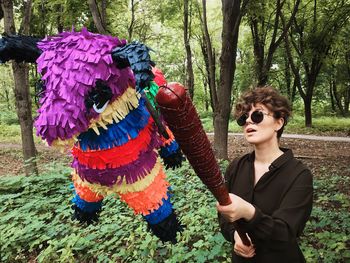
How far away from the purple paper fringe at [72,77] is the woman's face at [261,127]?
0.61 metres

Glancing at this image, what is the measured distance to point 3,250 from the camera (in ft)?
11.4

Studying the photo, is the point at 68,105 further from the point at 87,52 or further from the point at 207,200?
the point at 207,200

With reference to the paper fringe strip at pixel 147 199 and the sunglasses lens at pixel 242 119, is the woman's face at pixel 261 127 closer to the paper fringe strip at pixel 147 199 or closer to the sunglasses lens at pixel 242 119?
the sunglasses lens at pixel 242 119

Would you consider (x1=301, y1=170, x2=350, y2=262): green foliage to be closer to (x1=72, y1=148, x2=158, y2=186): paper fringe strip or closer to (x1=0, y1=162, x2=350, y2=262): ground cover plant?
(x1=0, y1=162, x2=350, y2=262): ground cover plant

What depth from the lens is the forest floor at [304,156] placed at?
6555 mm

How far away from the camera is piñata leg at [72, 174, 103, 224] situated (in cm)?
Answer: 190

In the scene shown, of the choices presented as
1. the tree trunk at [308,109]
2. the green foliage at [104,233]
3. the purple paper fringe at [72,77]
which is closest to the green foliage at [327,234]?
the green foliage at [104,233]

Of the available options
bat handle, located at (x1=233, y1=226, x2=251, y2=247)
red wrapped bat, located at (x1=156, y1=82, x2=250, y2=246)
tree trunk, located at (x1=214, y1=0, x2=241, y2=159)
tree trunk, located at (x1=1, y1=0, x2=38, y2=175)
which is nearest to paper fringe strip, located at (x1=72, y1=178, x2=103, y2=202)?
bat handle, located at (x1=233, y1=226, x2=251, y2=247)

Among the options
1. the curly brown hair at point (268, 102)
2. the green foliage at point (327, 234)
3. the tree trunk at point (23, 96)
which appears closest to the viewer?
the curly brown hair at point (268, 102)

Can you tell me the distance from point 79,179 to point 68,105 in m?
0.63

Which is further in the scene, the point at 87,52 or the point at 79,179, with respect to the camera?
the point at 79,179

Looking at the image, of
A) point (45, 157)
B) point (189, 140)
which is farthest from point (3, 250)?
point (45, 157)

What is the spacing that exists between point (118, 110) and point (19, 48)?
544mm

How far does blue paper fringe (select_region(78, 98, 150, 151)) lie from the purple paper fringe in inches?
6.0
